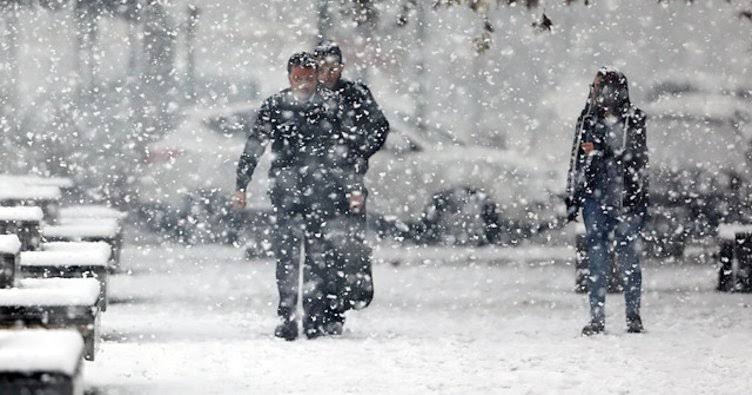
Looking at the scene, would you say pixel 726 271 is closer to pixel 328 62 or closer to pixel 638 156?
pixel 638 156

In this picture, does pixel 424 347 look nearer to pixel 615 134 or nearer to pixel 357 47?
pixel 615 134

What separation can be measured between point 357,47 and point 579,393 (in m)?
13.2

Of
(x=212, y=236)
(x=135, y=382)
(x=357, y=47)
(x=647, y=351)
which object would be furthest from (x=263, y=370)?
(x=357, y=47)

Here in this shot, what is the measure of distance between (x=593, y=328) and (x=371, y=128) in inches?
67.6

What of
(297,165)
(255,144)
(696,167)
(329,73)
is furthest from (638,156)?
(696,167)

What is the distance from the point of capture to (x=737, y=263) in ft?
45.7

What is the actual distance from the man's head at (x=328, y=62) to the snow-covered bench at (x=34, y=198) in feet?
8.15

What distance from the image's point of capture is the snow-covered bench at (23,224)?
10.1m

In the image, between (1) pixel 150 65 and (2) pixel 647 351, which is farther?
(1) pixel 150 65

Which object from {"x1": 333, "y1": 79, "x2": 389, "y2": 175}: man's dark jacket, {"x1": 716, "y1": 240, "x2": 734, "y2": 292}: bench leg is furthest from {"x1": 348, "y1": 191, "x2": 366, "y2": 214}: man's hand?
{"x1": 716, "y1": 240, "x2": 734, "y2": 292}: bench leg

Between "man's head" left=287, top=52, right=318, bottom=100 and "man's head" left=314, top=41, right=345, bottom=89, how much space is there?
4 cm

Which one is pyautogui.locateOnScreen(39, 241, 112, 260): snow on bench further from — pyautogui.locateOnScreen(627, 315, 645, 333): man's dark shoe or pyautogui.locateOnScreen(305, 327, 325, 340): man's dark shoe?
pyautogui.locateOnScreen(627, 315, 645, 333): man's dark shoe

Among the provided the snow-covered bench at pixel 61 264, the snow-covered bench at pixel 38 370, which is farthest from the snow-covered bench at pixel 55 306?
the snow-covered bench at pixel 38 370

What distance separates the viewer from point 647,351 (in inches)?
390
